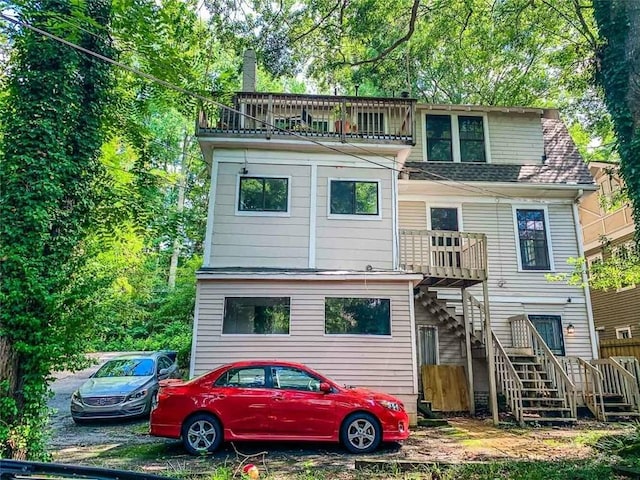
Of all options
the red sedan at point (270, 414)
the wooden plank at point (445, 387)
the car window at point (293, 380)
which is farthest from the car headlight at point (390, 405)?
the wooden plank at point (445, 387)

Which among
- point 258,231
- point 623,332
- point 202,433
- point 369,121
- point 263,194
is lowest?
point 202,433

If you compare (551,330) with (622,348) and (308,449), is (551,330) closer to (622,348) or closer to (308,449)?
(622,348)

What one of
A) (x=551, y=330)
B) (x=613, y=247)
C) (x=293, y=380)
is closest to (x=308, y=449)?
(x=293, y=380)

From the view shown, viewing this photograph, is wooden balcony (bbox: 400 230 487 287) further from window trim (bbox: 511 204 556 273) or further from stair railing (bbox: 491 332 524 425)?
window trim (bbox: 511 204 556 273)

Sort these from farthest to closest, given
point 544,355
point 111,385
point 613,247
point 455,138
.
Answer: point 613,247, point 455,138, point 544,355, point 111,385

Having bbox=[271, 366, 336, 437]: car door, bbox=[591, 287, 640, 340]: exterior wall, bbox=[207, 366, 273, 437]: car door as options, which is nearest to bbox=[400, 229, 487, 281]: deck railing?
bbox=[271, 366, 336, 437]: car door

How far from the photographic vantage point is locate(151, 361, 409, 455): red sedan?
22.9ft

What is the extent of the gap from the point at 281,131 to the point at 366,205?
285cm

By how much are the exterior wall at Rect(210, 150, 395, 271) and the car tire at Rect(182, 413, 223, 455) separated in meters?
4.14

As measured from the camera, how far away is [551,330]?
1254 cm

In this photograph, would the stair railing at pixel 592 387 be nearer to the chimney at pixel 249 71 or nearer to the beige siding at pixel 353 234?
the beige siding at pixel 353 234

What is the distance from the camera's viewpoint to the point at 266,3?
12.3 meters

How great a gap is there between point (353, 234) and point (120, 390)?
6.50 m

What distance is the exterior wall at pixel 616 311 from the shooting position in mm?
15945
